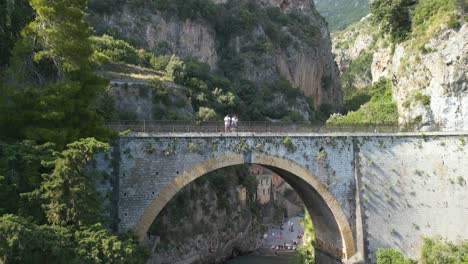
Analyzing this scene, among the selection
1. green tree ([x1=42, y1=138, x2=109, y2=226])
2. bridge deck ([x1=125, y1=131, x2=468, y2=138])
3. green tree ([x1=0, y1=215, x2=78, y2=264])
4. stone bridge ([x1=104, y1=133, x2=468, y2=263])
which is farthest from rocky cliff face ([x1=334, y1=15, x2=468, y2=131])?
green tree ([x1=0, y1=215, x2=78, y2=264])

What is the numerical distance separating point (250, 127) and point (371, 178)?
7343 mm

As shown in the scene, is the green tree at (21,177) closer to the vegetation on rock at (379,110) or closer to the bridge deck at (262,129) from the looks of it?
the bridge deck at (262,129)

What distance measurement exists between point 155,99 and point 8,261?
22564 mm

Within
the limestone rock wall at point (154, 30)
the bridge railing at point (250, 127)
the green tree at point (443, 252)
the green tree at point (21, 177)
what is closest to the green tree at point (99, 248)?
the green tree at point (21, 177)

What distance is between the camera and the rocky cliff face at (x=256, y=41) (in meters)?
48.1

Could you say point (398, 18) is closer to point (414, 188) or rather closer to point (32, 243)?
point (414, 188)

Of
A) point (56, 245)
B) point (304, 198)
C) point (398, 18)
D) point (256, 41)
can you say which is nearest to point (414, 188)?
point (304, 198)

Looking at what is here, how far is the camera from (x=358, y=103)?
68.3 metres

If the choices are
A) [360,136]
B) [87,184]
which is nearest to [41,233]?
[87,184]

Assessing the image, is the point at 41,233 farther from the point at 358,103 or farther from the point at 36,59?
the point at 358,103

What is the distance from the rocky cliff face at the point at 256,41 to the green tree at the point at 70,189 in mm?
32463

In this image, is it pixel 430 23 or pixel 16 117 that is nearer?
pixel 16 117

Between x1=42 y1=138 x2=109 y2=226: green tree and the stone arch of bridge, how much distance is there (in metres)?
4.79

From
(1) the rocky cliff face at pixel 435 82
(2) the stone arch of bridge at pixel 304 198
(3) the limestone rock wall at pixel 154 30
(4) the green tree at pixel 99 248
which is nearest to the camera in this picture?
Answer: (4) the green tree at pixel 99 248
